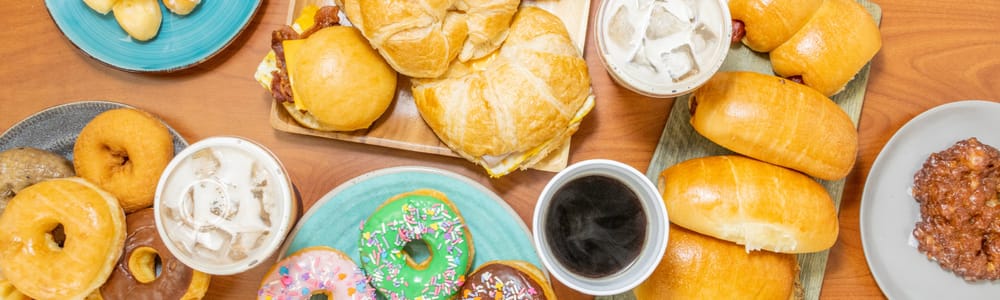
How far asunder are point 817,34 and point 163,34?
1.36 meters

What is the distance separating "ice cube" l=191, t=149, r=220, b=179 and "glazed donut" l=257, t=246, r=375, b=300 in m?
0.23

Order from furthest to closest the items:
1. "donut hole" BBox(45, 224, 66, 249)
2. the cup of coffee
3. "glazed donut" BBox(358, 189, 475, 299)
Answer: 1. "donut hole" BBox(45, 224, 66, 249)
2. "glazed donut" BBox(358, 189, 475, 299)
3. the cup of coffee

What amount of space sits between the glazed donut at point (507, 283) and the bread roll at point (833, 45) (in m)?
0.68

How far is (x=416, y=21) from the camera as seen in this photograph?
1.21m

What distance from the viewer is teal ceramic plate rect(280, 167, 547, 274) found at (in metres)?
1.32

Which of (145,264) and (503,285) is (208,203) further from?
(503,285)

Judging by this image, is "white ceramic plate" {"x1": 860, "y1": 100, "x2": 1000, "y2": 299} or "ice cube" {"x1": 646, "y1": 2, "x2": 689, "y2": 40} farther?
"white ceramic plate" {"x1": 860, "y1": 100, "x2": 1000, "y2": 299}

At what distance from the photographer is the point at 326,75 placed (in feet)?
4.15

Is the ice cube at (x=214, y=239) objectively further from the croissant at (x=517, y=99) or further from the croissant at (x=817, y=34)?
the croissant at (x=817, y=34)

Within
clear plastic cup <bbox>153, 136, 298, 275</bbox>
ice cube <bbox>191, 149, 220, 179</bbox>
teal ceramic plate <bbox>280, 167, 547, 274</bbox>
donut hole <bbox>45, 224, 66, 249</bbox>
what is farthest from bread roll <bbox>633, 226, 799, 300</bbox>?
donut hole <bbox>45, 224, 66, 249</bbox>

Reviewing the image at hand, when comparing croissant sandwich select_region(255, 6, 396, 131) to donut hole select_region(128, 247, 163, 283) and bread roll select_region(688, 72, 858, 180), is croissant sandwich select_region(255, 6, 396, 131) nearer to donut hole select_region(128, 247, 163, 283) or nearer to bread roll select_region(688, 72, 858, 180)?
donut hole select_region(128, 247, 163, 283)

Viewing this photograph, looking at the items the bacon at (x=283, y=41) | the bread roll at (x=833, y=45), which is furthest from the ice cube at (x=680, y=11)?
the bacon at (x=283, y=41)

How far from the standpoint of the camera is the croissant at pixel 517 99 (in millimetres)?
1236

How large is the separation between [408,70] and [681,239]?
0.63 metres
